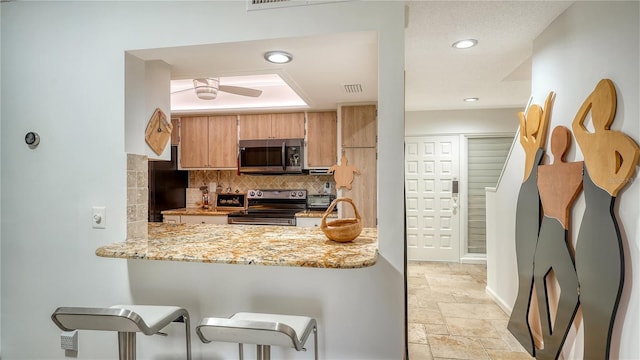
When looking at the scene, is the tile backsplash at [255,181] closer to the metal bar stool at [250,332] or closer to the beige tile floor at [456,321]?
the beige tile floor at [456,321]

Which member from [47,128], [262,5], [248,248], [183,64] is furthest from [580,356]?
[47,128]

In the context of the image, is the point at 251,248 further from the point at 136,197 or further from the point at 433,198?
the point at 433,198

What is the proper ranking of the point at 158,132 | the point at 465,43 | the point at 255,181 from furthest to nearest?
the point at 255,181, the point at 465,43, the point at 158,132

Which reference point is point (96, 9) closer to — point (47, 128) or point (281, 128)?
point (47, 128)

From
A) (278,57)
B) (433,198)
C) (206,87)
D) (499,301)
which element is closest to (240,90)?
(206,87)

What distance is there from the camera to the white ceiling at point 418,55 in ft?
6.23

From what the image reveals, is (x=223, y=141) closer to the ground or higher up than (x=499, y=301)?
higher up

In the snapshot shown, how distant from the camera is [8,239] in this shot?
77.8 inches

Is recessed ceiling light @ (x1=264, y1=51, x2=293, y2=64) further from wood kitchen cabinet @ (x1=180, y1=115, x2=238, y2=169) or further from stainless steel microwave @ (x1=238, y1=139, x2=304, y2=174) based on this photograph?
wood kitchen cabinet @ (x1=180, y1=115, x2=238, y2=169)

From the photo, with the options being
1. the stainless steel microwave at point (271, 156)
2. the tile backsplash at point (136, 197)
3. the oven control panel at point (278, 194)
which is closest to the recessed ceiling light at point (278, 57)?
the tile backsplash at point (136, 197)

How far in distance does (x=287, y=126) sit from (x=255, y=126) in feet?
1.41

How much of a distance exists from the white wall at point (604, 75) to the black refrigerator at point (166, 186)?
398 centimetres

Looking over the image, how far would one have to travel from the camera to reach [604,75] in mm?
1735

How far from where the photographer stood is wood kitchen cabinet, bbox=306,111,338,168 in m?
4.12
